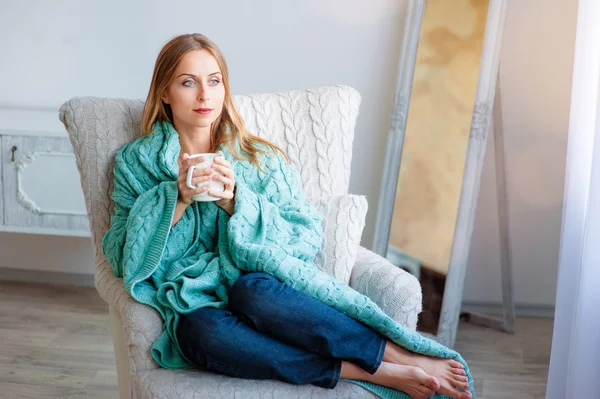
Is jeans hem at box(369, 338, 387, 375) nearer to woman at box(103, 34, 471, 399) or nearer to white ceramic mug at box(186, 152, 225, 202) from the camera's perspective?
woman at box(103, 34, 471, 399)

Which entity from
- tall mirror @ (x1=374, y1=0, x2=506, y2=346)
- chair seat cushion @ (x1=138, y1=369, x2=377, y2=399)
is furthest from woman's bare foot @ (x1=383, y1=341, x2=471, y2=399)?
tall mirror @ (x1=374, y1=0, x2=506, y2=346)

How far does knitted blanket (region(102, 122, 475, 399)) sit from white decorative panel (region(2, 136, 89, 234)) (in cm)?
98

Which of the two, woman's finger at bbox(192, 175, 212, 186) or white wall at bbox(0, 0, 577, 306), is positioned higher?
white wall at bbox(0, 0, 577, 306)

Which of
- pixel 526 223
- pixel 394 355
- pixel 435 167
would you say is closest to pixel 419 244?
pixel 435 167

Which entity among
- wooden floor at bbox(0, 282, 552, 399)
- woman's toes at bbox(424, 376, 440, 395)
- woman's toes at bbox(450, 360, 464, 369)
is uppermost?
woman's toes at bbox(450, 360, 464, 369)

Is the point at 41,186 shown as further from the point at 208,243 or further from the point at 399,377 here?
the point at 399,377

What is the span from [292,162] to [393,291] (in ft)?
1.73

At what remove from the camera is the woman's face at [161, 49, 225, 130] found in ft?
6.48

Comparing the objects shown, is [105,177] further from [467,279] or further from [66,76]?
[467,279]

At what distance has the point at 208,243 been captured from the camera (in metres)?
1.96

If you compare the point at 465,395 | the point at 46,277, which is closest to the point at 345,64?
the point at 46,277

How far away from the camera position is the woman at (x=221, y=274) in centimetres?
168

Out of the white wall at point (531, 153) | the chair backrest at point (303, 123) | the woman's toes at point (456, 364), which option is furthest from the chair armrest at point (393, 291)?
the white wall at point (531, 153)

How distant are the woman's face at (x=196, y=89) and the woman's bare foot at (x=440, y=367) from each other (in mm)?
713
